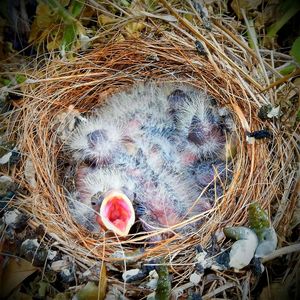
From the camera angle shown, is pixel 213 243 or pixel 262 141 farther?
pixel 262 141

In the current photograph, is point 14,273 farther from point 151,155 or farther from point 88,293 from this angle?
point 151,155

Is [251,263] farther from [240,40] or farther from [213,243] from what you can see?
[240,40]

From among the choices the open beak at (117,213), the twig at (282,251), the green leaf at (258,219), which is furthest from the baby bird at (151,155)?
the twig at (282,251)

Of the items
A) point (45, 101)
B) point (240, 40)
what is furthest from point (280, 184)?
point (45, 101)

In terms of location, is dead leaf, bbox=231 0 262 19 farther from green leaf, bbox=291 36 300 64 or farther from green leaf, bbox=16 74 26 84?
green leaf, bbox=16 74 26 84

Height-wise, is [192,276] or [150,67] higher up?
[150,67]

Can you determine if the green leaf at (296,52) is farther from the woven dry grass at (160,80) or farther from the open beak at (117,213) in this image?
the open beak at (117,213)

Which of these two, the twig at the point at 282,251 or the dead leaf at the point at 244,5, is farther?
the dead leaf at the point at 244,5
